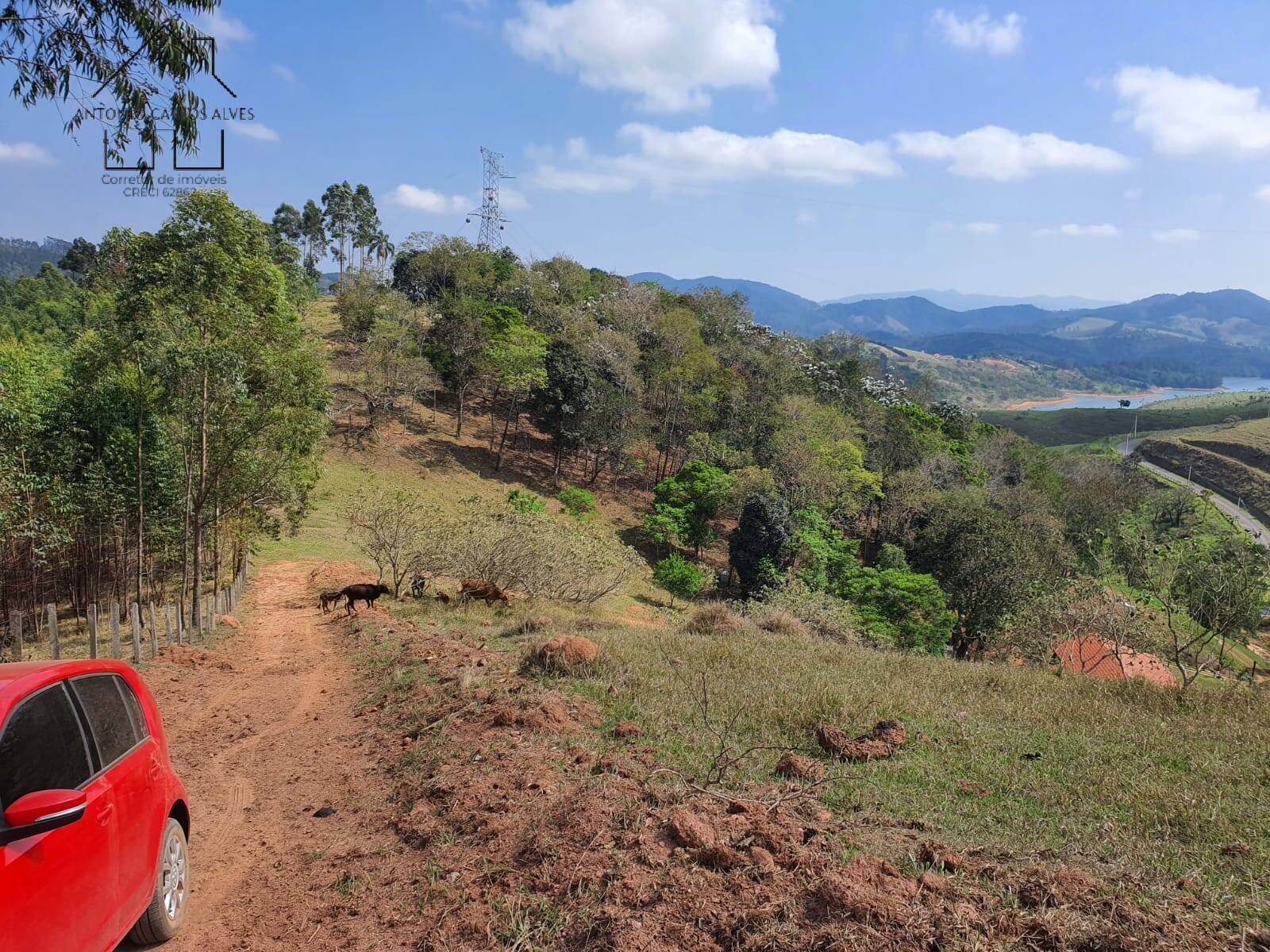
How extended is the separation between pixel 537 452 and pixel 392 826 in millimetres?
34148

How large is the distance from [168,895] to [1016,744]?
→ 271 inches

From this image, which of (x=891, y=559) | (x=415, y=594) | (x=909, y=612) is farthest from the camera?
(x=891, y=559)

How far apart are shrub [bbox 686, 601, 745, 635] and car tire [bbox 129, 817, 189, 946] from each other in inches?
384

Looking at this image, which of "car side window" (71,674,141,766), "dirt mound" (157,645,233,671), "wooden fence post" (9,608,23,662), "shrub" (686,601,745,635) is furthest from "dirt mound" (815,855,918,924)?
"wooden fence post" (9,608,23,662)

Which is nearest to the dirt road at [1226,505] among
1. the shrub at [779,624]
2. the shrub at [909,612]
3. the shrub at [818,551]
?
the shrub at [818,551]

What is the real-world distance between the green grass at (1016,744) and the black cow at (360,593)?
5.94 m

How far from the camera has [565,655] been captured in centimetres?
888

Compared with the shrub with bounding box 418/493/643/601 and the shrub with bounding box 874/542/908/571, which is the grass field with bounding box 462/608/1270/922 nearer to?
the shrub with bounding box 418/493/643/601

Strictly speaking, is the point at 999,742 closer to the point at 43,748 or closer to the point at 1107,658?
the point at 43,748

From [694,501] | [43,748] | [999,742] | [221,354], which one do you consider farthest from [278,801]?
[694,501]

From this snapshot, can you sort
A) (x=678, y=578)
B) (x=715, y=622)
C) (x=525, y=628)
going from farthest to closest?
1. (x=678, y=578)
2. (x=715, y=622)
3. (x=525, y=628)

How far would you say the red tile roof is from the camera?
15203 mm

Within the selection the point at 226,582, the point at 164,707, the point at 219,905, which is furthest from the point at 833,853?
the point at 226,582

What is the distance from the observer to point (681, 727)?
6.94 metres
